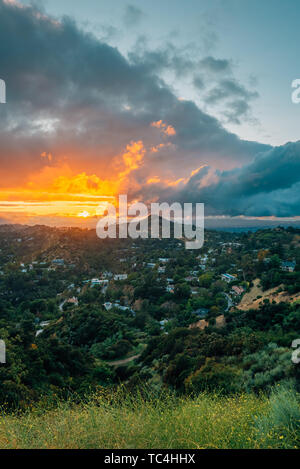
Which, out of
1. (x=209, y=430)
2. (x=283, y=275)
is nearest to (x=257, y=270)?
(x=283, y=275)

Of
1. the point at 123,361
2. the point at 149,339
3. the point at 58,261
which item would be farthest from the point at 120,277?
the point at 123,361

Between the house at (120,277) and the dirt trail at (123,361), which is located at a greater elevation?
the house at (120,277)

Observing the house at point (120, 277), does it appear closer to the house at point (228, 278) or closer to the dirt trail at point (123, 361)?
the house at point (228, 278)

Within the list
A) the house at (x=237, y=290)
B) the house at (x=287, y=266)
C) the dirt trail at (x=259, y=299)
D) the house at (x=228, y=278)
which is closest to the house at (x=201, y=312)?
the dirt trail at (x=259, y=299)

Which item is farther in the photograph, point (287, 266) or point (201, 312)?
point (287, 266)

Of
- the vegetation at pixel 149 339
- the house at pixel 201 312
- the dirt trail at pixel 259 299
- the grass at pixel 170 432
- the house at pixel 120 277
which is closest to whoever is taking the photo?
the grass at pixel 170 432

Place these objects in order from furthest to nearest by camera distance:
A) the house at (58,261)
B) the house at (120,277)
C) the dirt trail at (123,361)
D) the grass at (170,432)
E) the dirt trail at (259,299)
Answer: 1. the house at (58,261)
2. the house at (120,277)
3. the dirt trail at (259,299)
4. the dirt trail at (123,361)
5. the grass at (170,432)

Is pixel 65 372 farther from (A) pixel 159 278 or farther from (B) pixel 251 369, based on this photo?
(A) pixel 159 278

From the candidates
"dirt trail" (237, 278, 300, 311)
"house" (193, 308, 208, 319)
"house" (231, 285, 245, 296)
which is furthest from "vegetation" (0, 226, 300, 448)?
"house" (231, 285, 245, 296)

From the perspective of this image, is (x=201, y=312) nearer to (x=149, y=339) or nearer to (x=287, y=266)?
(x=149, y=339)

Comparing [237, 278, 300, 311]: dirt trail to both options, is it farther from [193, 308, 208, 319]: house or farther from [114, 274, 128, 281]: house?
[114, 274, 128, 281]: house

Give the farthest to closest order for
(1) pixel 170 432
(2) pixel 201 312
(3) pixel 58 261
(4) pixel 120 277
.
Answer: (3) pixel 58 261
(4) pixel 120 277
(2) pixel 201 312
(1) pixel 170 432
